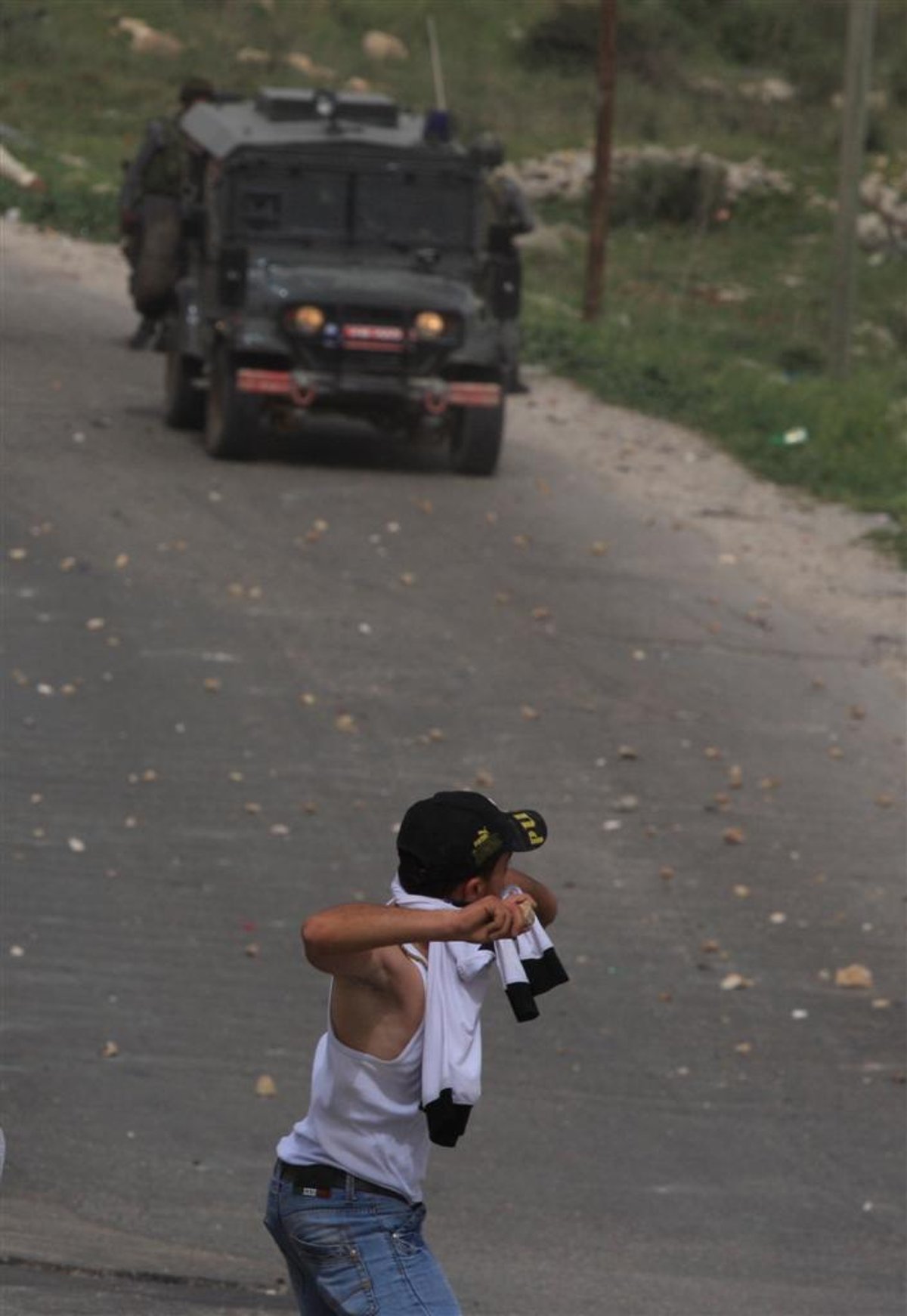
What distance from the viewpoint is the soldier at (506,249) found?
1686cm

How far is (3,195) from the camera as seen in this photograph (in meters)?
27.0

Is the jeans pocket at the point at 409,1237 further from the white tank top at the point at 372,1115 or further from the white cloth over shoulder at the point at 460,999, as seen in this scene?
the white cloth over shoulder at the point at 460,999

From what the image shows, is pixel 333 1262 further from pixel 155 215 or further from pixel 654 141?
pixel 654 141

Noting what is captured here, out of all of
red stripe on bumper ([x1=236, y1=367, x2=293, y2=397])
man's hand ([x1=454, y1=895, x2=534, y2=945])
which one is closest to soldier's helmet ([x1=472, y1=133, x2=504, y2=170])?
red stripe on bumper ([x1=236, y1=367, x2=293, y2=397])

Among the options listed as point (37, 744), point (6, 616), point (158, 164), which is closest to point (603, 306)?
point (158, 164)

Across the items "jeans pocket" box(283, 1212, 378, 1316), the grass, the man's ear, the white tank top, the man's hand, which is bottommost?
the grass

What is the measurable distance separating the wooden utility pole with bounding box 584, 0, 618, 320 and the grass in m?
0.42

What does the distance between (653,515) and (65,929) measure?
817 centimetres

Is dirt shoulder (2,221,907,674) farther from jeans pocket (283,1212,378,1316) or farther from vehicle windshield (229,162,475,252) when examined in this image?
jeans pocket (283,1212,378,1316)

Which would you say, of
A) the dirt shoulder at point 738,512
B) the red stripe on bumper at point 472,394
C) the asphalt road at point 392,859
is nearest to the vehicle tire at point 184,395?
the asphalt road at point 392,859

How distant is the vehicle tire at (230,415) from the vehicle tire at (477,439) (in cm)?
→ 146

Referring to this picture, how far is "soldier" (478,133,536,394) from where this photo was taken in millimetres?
16859

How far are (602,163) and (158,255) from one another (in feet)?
25.3

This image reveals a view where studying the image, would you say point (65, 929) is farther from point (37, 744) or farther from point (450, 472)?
point (450, 472)
